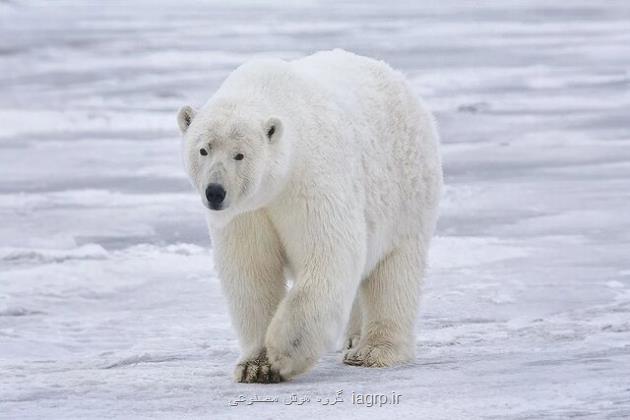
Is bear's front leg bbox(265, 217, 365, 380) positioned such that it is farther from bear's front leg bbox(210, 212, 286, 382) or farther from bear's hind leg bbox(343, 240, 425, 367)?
bear's hind leg bbox(343, 240, 425, 367)

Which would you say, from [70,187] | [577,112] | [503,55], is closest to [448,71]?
[503,55]

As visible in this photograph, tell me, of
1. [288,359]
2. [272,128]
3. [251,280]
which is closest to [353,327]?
[251,280]

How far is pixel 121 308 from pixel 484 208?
3.40 metres

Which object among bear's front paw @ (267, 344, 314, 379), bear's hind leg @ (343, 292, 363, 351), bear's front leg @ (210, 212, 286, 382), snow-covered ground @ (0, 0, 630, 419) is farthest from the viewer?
bear's hind leg @ (343, 292, 363, 351)

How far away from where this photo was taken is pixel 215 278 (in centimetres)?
768

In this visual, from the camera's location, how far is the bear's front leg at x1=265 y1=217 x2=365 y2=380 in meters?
4.87

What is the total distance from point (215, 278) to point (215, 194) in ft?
10.5

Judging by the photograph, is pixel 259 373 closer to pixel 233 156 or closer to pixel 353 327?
pixel 233 156

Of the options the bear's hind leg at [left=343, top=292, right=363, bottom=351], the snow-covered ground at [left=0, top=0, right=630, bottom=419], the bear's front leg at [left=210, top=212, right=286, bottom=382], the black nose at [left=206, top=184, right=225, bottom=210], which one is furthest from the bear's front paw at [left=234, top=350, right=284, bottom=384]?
the bear's hind leg at [left=343, top=292, right=363, bottom=351]

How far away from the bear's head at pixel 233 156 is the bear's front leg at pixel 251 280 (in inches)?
8.6

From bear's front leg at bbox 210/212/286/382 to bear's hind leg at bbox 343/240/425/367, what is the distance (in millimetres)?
553

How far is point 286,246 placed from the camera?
16.4 ft

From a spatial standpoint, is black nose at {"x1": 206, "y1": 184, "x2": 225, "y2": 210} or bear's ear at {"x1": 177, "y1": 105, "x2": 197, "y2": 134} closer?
black nose at {"x1": 206, "y1": 184, "x2": 225, "y2": 210}

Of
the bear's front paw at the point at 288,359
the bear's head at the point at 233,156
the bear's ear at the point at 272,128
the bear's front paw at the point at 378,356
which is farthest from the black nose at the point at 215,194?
the bear's front paw at the point at 378,356
